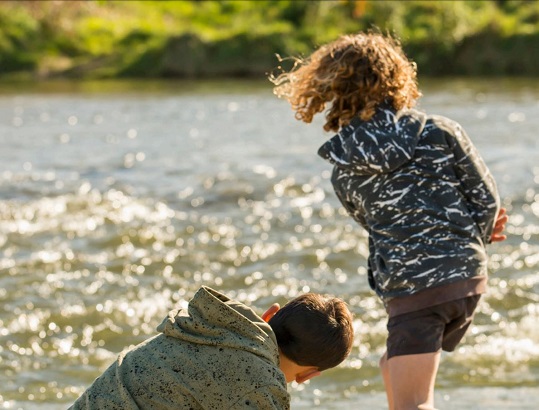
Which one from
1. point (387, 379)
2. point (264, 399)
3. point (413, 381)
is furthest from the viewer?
point (387, 379)

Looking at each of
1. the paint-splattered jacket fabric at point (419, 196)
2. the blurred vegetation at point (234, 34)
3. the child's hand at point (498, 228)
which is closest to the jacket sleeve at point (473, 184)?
the paint-splattered jacket fabric at point (419, 196)

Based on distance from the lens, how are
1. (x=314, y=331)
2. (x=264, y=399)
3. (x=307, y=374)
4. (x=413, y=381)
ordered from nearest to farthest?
(x=264, y=399), (x=314, y=331), (x=307, y=374), (x=413, y=381)

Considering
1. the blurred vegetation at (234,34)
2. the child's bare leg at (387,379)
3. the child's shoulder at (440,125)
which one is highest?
the child's shoulder at (440,125)

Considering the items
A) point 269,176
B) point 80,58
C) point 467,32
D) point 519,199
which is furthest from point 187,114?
point 80,58

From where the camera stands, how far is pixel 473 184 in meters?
4.31

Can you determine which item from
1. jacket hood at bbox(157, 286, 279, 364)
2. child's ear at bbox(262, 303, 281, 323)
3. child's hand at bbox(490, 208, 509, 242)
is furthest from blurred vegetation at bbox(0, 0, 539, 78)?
jacket hood at bbox(157, 286, 279, 364)

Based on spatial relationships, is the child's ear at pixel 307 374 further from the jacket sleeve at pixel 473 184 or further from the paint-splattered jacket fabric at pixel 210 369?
the jacket sleeve at pixel 473 184

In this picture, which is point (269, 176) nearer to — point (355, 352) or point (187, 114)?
point (355, 352)

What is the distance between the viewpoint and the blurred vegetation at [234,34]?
93.9 ft

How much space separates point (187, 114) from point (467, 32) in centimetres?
1241

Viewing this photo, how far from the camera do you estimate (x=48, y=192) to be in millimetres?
11359

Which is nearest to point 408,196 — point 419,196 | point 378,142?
point 419,196

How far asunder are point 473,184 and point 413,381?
0.82 meters

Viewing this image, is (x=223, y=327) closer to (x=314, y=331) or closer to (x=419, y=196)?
(x=314, y=331)
